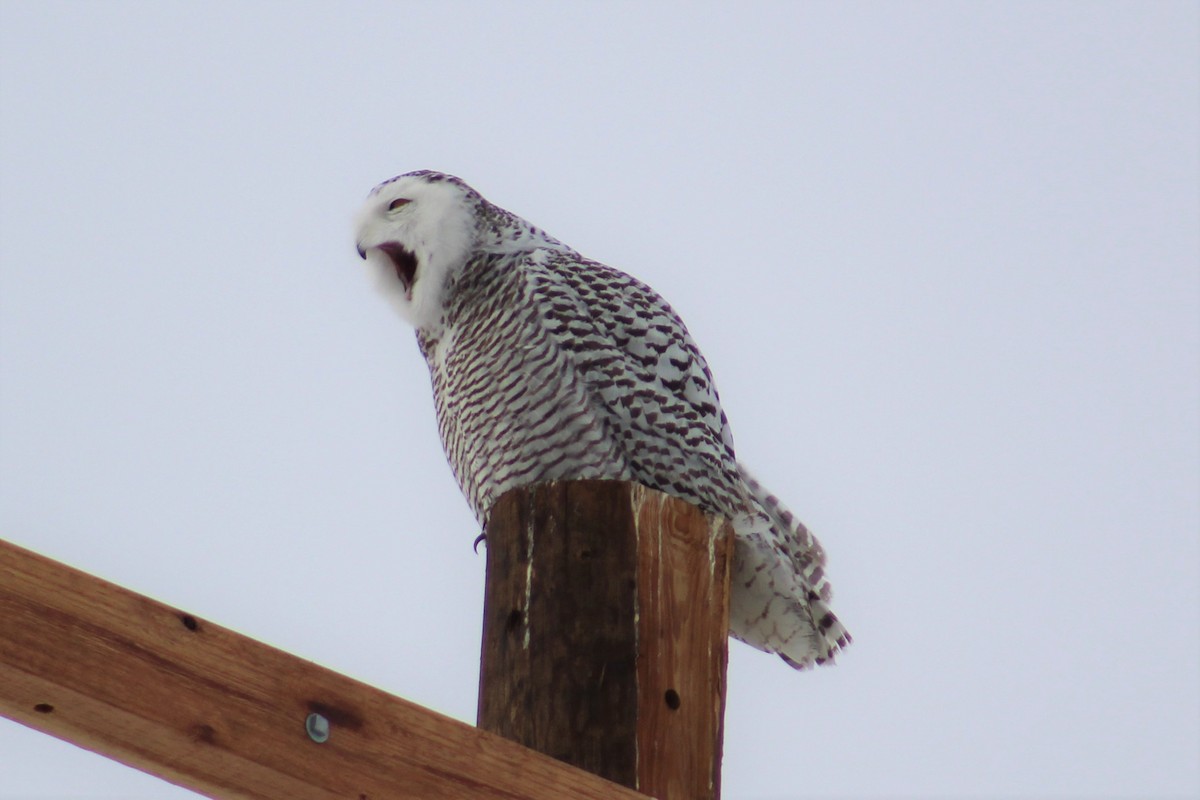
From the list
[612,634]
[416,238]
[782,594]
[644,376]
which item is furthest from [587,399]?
[612,634]

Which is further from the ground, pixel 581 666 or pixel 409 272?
pixel 409 272

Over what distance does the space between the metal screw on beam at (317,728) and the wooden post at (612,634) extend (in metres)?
0.69

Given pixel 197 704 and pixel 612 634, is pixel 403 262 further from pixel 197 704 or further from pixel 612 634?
pixel 197 704

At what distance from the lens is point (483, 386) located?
4180 millimetres

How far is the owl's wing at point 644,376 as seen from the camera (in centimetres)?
403

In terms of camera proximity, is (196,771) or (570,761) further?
(570,761)

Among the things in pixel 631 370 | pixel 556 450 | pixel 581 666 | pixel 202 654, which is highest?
pixel 631 370

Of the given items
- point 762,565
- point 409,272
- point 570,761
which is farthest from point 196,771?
point 409,272

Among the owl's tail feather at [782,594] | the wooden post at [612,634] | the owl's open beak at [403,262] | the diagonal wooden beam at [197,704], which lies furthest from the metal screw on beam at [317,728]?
the owl's open beak at [403,262]

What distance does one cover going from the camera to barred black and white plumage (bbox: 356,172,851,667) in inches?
156

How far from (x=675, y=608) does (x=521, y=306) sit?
184 cm

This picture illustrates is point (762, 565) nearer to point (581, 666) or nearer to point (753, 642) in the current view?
point (753, 642)

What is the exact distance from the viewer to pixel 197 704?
1678 mm

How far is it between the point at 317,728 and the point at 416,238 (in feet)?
10.1
